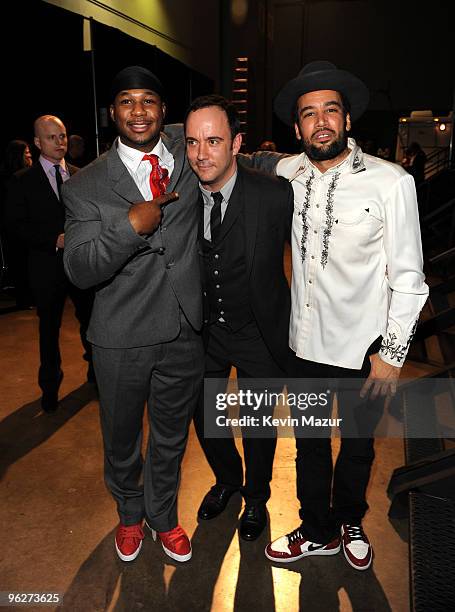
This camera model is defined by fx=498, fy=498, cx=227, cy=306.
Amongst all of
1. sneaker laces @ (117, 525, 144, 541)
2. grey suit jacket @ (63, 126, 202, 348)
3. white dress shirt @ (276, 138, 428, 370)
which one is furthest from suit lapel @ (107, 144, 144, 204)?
sneaker laces @ (117, 525, 144, 541)

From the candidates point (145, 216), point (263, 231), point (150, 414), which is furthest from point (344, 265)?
point (150, 414)

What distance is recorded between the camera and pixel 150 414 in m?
2.07

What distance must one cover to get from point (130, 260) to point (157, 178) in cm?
31

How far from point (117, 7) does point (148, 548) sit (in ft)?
25.4

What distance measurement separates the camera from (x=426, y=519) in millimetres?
2049

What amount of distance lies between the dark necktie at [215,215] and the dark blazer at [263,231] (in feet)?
0.08

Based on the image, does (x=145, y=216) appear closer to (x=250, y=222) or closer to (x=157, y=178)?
(x=157, y=178)

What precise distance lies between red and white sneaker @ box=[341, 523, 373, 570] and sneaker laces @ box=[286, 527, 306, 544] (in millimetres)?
183

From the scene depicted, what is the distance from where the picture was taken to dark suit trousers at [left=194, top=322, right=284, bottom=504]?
208cm

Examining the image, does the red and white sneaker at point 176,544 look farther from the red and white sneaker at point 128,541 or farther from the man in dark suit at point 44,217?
the man in dark suit at point 44,217

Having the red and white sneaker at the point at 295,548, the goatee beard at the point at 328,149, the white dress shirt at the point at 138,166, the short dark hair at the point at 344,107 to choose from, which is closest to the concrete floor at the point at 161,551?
the red and white sneaker at the point at 295,548

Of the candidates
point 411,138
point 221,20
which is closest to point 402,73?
point 411,138

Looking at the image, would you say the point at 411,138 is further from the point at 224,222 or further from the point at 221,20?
the point at 224,222

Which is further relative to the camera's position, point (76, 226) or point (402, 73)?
point (402, 73)
